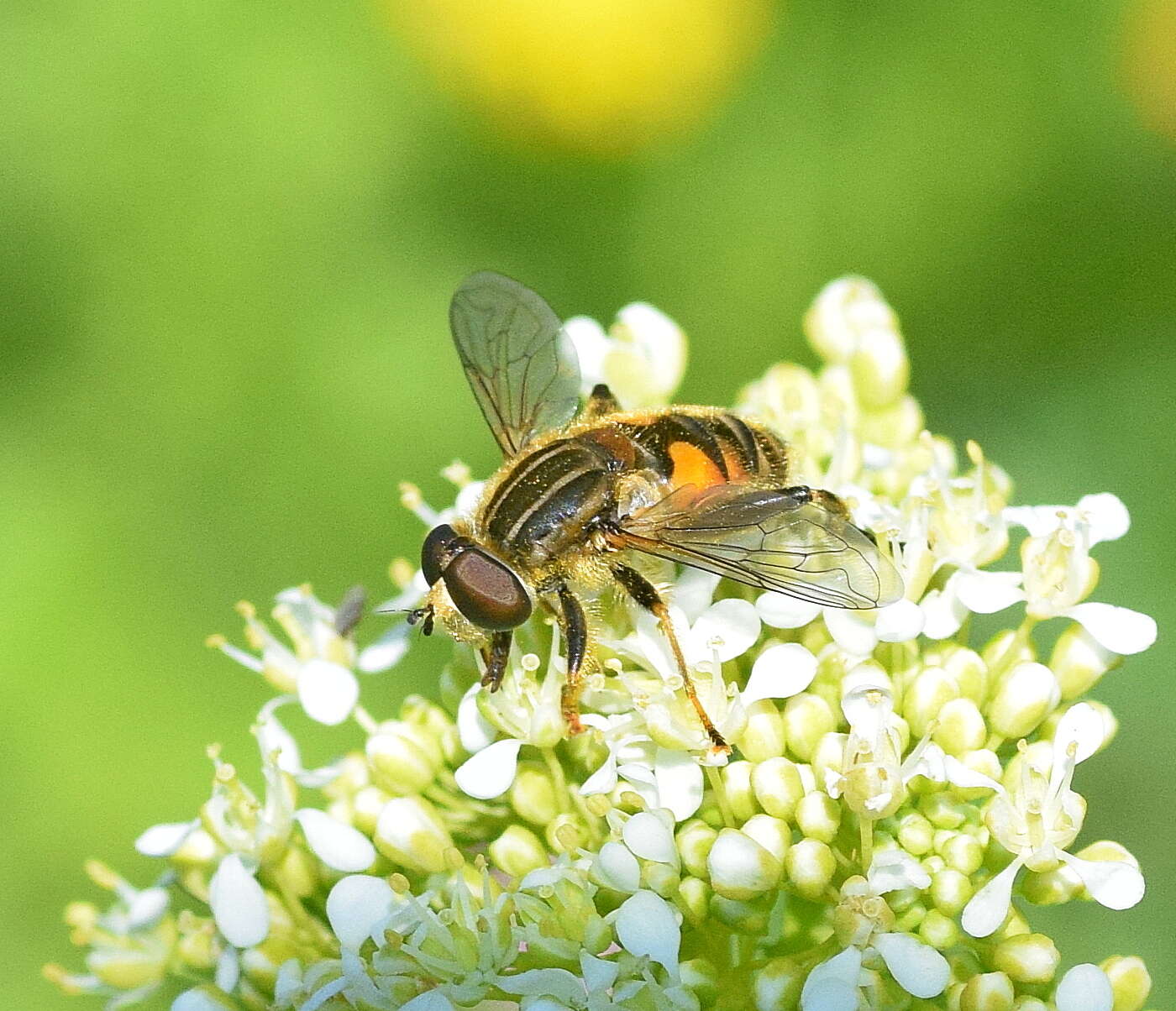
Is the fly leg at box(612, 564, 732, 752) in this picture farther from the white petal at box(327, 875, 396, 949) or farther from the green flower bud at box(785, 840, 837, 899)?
the white petal at box(327, 875, 396, 949)

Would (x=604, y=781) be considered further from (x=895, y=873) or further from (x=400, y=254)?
(x=400, y=254)

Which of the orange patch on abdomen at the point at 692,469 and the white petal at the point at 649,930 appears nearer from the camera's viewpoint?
the white petal at the point at 649,930

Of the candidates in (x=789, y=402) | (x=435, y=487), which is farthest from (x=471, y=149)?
(x=789, y=402)

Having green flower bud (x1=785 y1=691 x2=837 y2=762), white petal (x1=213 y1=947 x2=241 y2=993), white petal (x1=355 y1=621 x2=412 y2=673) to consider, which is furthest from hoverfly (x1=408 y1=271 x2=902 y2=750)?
white petal (x1=213 y1=947 x2=241 y2=993)

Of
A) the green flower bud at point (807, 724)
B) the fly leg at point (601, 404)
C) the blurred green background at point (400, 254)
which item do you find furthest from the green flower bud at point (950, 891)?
the blurred green background at point (400, 254)

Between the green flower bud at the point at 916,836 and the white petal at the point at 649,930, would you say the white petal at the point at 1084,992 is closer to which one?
the green flower bud at the point at 916,836

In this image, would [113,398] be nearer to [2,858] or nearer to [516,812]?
[2,858]

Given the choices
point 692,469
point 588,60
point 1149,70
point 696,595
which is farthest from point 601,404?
point 1149,70
